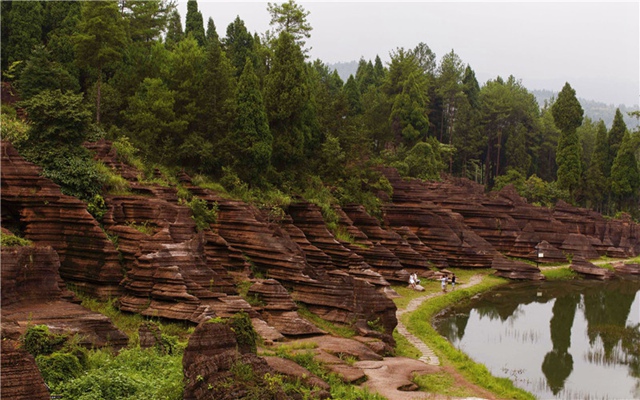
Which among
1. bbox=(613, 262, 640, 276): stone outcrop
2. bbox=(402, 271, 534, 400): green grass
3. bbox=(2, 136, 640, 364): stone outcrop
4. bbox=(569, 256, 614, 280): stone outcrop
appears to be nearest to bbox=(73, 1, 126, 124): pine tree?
bbox=(2, 136, 640, 364): stone outcrop

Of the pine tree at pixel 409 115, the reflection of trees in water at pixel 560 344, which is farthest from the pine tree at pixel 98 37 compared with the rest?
the pine tree at pixel 409 115

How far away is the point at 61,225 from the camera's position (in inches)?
821

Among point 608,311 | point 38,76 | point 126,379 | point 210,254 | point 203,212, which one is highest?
point 38,76

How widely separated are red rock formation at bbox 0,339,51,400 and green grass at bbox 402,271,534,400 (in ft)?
45.2

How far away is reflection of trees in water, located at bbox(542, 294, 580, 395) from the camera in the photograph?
2407 centimetres

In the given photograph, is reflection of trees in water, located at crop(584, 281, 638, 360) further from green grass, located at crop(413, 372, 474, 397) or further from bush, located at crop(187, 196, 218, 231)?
bush, located at crop(187, 196, 218, 231)

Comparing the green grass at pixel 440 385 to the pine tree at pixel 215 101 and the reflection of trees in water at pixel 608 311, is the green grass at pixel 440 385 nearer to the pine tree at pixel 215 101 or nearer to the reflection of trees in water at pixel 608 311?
the reflection of trees in water at pixel 608 311

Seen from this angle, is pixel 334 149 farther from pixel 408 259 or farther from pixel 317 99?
pixel 408 259

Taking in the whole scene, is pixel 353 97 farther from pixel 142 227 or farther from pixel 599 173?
pixel 142 227

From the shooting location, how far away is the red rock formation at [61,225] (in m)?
20.6

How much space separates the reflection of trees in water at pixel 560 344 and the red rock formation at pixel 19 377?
58.1 feet

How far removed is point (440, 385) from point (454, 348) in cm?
664

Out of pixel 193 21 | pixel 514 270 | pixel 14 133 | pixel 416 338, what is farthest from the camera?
pixel 193 21

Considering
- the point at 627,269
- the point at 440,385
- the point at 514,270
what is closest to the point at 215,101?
the point at 440,385
